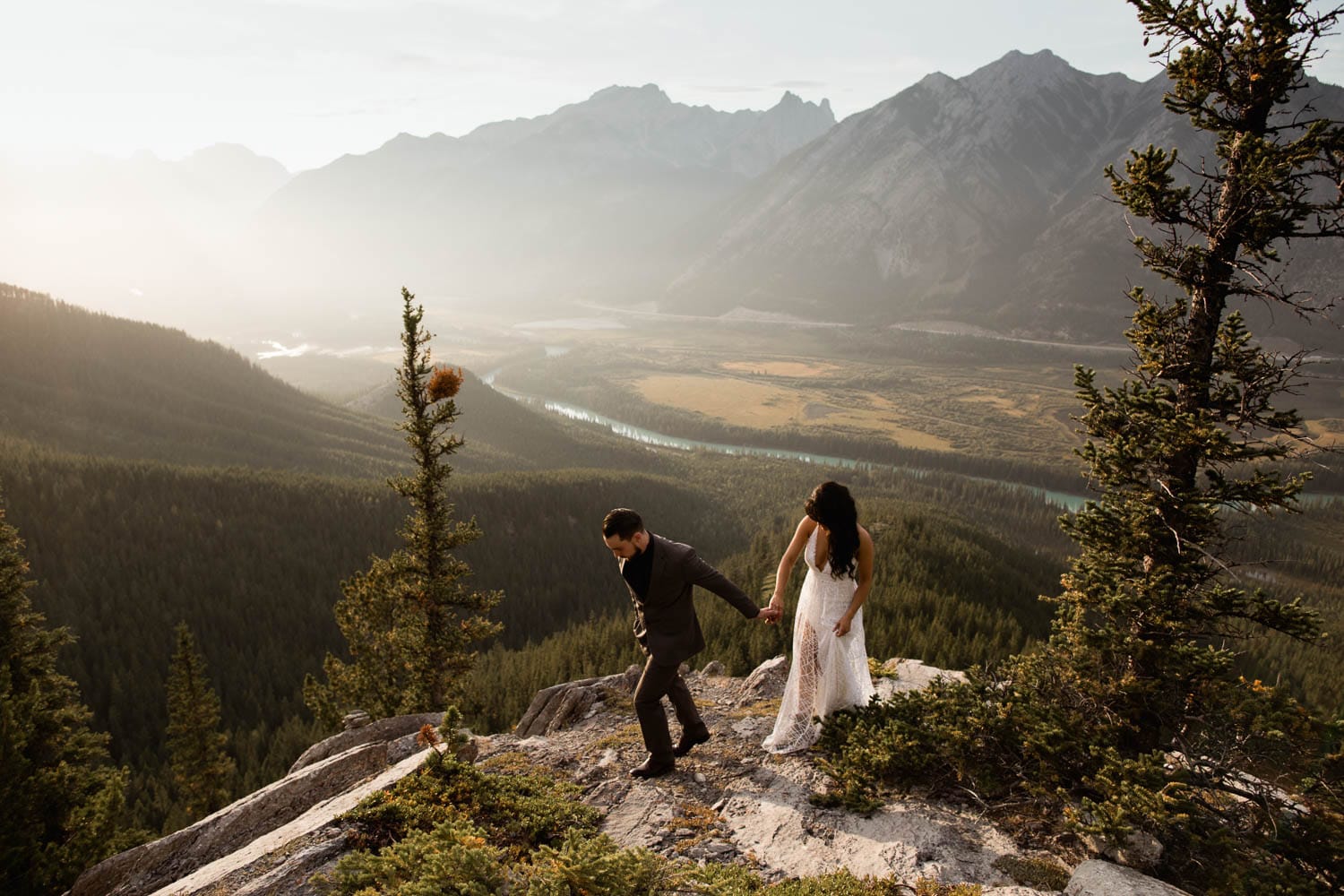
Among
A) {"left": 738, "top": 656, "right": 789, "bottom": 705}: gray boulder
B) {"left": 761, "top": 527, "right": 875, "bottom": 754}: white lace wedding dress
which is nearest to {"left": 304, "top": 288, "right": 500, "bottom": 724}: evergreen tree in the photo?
{"left": 738, "top": 656, "right": 789, "bottom": 705}: gray boulder

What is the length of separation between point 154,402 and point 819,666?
19363 cm

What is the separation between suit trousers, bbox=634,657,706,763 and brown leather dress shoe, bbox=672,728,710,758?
0.33 ft

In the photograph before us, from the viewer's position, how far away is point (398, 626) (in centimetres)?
2566

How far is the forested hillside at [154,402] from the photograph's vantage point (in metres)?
140

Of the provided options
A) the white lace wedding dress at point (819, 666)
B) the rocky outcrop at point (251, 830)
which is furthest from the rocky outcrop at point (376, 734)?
the white lace wedding dress at point (819, 666)

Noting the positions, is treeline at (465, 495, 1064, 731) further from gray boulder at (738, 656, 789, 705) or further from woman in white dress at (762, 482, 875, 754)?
woman in white dress at (762, 482, 875, 754)

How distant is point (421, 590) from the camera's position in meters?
24.8

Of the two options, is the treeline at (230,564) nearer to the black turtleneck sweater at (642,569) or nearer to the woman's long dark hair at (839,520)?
the black turtleneck sweater at (642,569)

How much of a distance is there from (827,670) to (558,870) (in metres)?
Answer: 6.08

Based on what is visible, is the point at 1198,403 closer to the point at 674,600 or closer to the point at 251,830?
the point at 674,600

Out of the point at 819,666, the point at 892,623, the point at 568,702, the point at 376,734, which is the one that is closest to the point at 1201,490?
the point at 819,666

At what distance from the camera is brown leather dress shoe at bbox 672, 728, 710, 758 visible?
12.5 meters

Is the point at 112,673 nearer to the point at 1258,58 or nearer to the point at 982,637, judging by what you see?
the point at 982,637

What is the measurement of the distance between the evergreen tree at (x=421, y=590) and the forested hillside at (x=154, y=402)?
128 m
